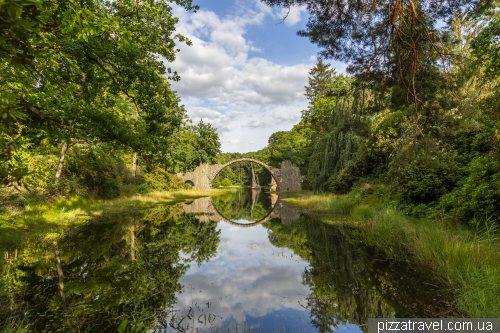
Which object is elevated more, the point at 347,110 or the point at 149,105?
the point at 347,110

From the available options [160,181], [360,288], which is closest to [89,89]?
[360,288]

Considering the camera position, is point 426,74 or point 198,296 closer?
point 198,296

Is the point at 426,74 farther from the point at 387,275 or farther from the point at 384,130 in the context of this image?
the point at 384,130

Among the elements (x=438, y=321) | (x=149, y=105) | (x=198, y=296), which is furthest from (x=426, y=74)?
(x=149, y=105)

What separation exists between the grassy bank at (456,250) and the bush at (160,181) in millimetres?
19289

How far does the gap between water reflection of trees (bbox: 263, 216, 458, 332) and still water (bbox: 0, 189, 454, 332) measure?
1 centimetres

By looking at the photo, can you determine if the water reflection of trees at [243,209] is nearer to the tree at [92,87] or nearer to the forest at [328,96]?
the forest at [328,96]

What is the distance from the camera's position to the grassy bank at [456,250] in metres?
2.82

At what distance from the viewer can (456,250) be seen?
3992 mm

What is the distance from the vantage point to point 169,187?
25.5m

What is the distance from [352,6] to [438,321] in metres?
5.08

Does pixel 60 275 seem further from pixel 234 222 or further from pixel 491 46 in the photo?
pixel 491 46

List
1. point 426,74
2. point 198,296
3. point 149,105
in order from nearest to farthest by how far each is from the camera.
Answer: point 198,296 < point 426,74 < point 149,105

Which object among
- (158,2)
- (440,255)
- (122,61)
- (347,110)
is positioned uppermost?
(158,2)
